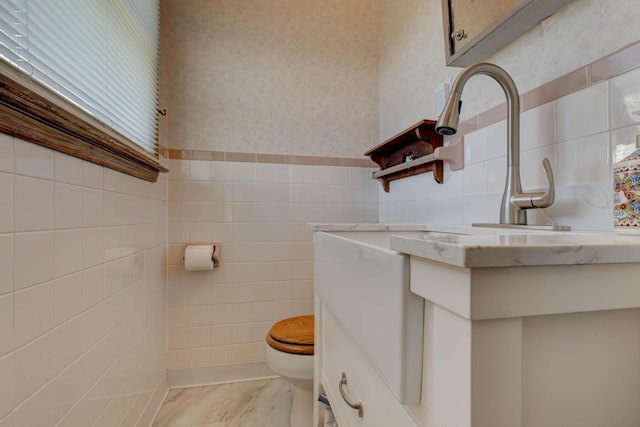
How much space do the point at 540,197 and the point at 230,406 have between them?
1550 mm

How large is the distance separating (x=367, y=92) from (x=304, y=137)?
516mm

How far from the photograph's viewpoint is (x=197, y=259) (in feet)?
4.81

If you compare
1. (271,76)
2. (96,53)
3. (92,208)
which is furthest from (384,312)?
(271,76)

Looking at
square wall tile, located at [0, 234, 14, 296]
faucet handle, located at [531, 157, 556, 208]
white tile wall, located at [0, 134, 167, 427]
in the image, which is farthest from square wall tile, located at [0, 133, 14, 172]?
faucet handle, located at [531, 157, 556, 208]

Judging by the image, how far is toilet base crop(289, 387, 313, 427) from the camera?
121cm

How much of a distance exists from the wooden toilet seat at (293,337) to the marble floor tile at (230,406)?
39cm

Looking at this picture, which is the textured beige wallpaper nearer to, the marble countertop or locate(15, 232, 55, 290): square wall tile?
locate(15, 232, 55, 290): square wall tile

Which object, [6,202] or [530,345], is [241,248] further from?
[530,345]

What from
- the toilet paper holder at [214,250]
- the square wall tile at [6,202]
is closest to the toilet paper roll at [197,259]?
the toilet paper holder at [214,250]

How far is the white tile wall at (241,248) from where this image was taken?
1555 millimetres

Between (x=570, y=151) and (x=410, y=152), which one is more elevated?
(x=410, y=152)

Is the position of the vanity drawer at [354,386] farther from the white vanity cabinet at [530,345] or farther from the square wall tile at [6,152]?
the square wall tile at [6,152]

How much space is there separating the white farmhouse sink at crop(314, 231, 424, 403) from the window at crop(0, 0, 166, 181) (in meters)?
0.67

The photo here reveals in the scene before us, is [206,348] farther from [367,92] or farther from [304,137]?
[367,92]
